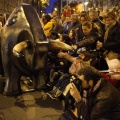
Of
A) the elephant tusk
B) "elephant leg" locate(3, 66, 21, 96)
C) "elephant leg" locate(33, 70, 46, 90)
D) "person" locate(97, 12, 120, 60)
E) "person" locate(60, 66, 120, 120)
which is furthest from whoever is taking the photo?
"elephant leg" locate(3, 66, 21, 96)

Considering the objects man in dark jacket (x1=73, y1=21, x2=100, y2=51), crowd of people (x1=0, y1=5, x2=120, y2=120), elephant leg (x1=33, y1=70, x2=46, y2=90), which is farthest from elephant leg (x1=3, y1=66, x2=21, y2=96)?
man in dark jacket (x1=73, y1=21, x2=100, y2=51)

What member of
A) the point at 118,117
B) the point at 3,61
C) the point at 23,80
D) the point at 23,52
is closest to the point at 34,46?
the point at 23,52

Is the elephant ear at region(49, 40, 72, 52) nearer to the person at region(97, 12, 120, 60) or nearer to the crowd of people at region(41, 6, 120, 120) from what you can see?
the crowd of people at region(41, 6, 120, 120)

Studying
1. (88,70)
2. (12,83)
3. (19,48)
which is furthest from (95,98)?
(12,83)

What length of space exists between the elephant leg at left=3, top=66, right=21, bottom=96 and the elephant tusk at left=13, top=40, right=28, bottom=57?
72 cm

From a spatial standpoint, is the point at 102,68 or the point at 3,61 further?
the point at 3,61

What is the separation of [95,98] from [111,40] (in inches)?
93.3

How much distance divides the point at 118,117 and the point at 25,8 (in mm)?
3379

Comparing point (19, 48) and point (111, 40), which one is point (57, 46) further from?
point (111, 40)

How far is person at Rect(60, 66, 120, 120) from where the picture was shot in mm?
3730

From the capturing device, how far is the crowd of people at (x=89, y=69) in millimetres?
3766

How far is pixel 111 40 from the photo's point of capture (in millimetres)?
5926

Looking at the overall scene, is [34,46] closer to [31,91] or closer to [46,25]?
[31,91]

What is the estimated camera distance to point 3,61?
247 inches
